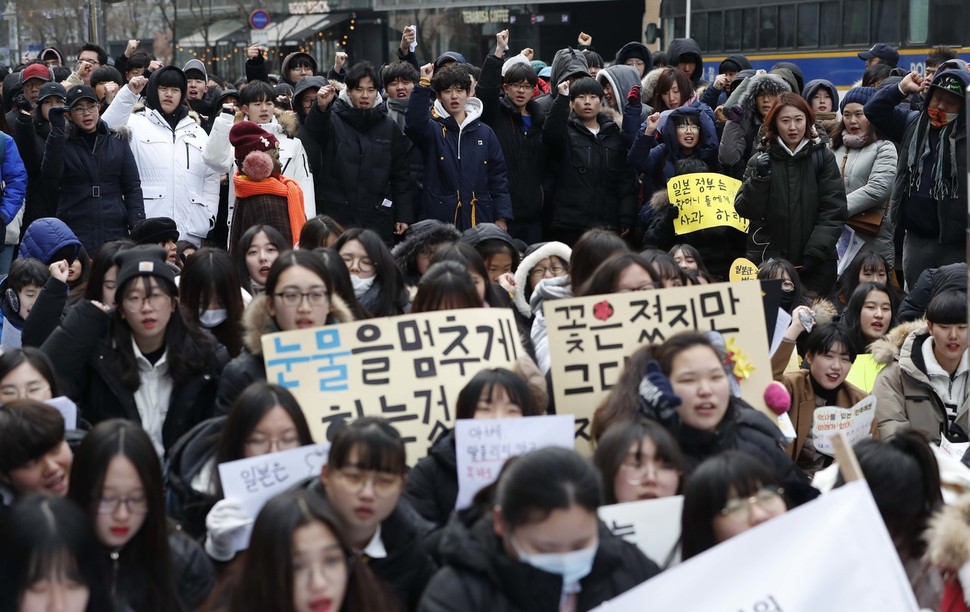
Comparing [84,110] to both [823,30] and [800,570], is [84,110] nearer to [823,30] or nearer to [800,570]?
[800,570]

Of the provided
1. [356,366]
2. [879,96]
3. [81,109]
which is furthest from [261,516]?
[879,96]

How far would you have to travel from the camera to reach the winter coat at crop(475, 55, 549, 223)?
439 inches

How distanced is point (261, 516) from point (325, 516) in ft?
0.57

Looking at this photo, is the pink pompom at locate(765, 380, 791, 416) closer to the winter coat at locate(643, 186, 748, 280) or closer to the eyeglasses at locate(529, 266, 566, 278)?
the eyeglasses at locate(529, 266, 566, 278)

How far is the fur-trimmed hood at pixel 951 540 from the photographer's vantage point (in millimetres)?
4137

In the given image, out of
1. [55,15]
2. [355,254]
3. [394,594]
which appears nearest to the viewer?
[394,594]

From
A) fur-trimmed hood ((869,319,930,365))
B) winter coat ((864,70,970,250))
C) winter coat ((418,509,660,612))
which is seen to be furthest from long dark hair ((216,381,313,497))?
winter coat ((864,70,970,250))

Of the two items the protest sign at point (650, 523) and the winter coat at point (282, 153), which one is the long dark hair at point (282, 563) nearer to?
the protest sign at point (650, 523)

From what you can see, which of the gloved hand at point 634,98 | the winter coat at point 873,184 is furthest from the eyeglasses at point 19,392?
the winter coat at point 873,184

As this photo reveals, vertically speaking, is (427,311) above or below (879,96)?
below

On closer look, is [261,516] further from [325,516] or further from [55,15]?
[55,15]

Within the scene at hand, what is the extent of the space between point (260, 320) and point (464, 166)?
4970 mm

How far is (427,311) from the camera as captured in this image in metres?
6.05

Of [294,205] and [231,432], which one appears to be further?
[294,205]
